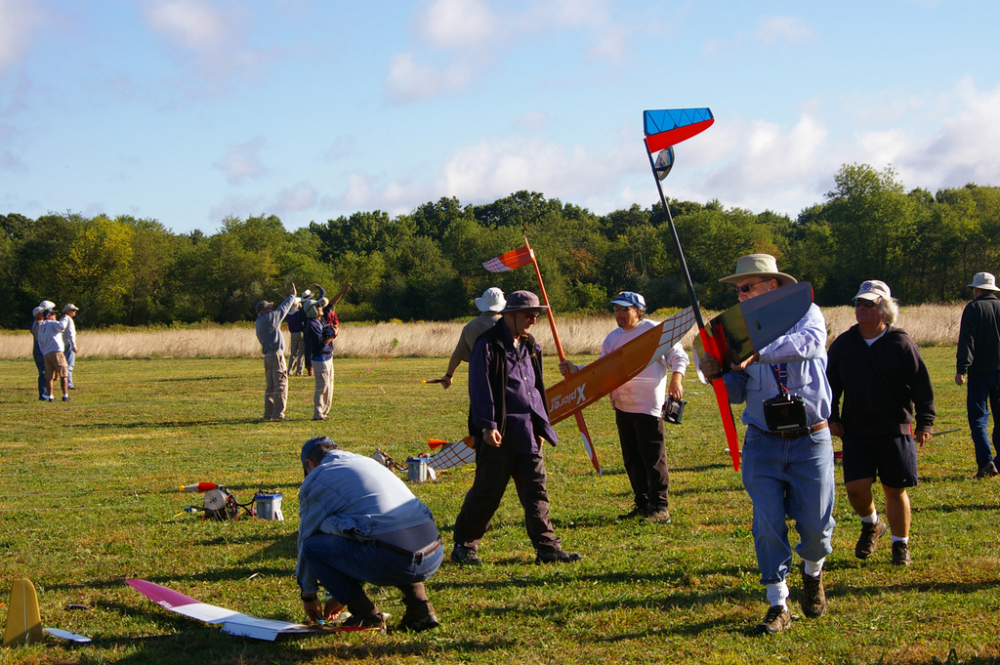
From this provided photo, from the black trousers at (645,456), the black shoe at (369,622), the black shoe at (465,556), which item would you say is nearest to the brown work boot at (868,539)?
the black trousers at (645,456)

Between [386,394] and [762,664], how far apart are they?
14.2m

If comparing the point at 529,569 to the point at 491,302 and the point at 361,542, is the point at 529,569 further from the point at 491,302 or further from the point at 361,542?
the point at 491,302

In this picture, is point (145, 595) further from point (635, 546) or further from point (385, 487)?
point (635, 546)

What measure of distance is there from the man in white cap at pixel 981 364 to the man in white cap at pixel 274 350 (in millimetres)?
9256

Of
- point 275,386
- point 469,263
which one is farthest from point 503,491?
point 469,263

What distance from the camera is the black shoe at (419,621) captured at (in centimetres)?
435

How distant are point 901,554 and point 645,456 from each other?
2021mm

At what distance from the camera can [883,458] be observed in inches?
200

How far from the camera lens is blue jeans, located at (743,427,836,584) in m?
4.01

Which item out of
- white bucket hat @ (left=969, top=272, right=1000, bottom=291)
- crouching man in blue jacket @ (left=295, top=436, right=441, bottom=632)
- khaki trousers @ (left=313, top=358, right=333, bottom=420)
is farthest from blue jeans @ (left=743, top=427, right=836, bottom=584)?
khaki trousers @ (left=313, top=358, right=333, bottom=420)

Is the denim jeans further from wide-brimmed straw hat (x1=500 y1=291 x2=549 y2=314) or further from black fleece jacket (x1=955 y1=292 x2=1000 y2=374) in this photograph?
wide-brimmed straw hat (x1=500 y1=291 x2=549 y2=314)

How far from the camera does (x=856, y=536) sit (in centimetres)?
602

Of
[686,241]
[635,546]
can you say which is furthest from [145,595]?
[686,241]

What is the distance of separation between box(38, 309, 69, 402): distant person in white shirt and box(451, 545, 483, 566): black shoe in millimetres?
14268
